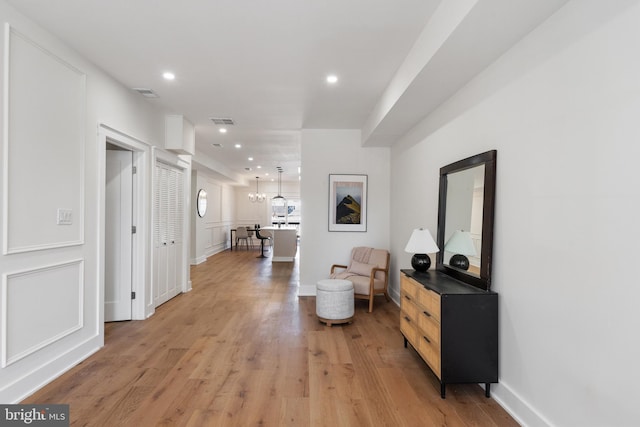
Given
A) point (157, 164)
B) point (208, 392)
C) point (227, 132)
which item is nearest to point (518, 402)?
point (208, 392)

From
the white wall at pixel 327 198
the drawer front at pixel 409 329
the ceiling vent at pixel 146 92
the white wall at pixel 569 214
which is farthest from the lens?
the white wall at pixel 327 198

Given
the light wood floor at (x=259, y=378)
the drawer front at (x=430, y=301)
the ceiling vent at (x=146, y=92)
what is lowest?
the light wood floor at (x=259, y=378)

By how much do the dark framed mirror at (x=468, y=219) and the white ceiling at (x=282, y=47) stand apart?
2.54ft

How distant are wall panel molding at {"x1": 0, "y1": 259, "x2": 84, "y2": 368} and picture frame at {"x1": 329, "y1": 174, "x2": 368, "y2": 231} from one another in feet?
11.5

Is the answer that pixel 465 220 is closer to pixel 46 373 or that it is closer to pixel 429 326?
pixel 429 326

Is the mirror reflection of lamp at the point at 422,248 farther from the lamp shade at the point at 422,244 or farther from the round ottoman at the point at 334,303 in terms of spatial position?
the round ottoman at the point at 334,303

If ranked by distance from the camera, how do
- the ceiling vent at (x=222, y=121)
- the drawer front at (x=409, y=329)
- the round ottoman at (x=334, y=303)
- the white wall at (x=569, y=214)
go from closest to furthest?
the white wall at (x=569, y=214) < the drawer front at (x=409, y=329) < the round ottoman at (x=334, y=303) < the ceiling vent at (x=222, y=121)

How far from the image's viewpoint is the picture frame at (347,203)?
5.53 m

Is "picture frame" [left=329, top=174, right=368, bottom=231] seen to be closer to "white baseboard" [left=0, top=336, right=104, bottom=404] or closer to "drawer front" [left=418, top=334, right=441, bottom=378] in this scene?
"drawer front" [left=418, top=334, right=441, bottom=378]

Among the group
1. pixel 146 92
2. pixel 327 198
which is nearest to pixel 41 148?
pixel 146 92

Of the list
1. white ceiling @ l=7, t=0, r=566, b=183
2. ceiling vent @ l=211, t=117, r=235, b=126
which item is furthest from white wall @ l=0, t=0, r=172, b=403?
ceiling vent @ l=211, t=117, r=235, b=126

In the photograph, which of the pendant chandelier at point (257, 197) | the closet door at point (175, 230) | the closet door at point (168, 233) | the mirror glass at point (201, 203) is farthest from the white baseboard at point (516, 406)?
the pendant chandelier at point (257, 197)

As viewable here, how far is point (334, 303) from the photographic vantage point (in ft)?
13.1

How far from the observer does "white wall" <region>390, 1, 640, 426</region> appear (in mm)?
1485
